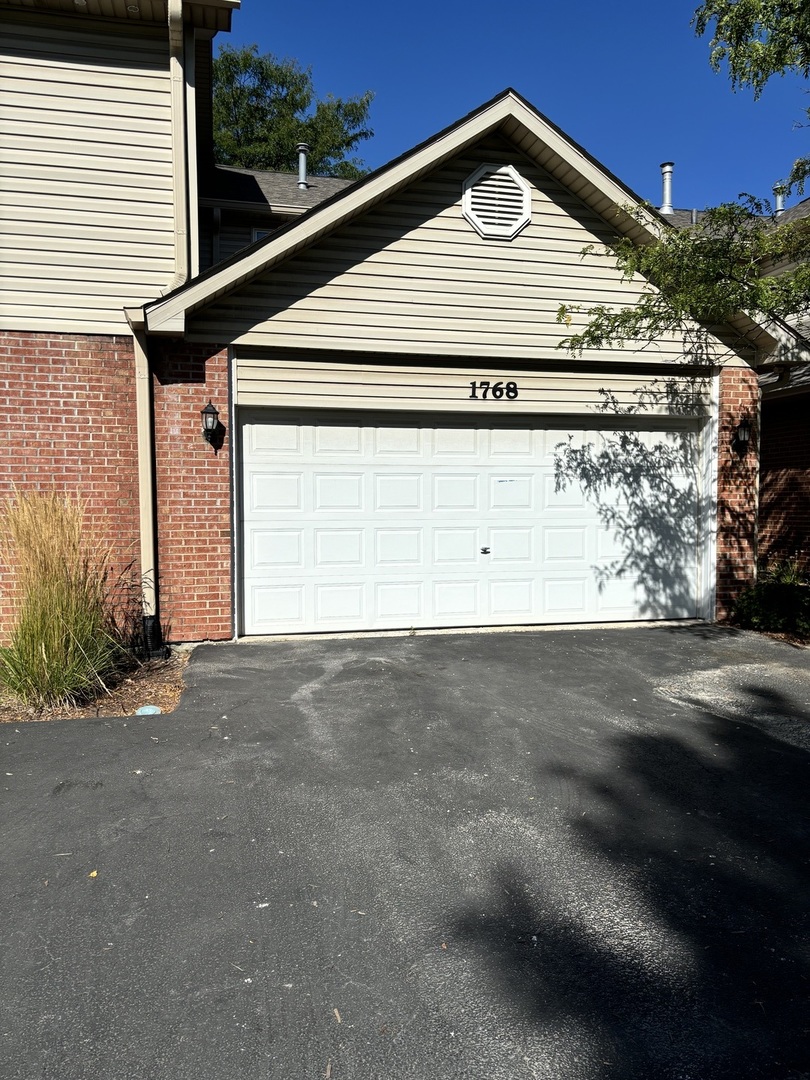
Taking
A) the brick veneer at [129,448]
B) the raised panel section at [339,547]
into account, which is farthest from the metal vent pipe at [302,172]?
the raised panel section at [339,547]

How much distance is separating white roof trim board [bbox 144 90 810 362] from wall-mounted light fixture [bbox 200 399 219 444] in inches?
31.0

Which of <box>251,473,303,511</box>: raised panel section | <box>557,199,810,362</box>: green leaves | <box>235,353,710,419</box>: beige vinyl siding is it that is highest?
<box>557,199,810,362</box>: green leaves

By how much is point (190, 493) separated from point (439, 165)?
445 centimetres

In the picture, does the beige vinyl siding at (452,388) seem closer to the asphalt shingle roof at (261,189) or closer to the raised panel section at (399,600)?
the raised panel section at (399,600)

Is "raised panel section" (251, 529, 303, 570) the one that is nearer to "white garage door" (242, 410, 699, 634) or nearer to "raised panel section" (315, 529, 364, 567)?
"white garage door" (242, 410, 699, 634)

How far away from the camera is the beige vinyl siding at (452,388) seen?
756 cm

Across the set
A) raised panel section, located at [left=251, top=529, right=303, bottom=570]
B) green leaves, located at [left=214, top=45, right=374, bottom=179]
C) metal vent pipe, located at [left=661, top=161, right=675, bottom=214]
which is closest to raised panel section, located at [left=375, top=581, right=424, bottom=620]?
raised panel section, located at [left=251, top=529, right=303, bottom=570]

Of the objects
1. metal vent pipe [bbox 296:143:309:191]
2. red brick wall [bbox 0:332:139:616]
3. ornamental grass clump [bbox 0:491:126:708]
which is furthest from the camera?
metal vent pipe [bbox 296:143:309:191]

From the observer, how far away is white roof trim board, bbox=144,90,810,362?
22.4 feet

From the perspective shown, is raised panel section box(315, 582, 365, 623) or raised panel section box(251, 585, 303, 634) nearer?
raised panel section box(251, 585, 303, 634)

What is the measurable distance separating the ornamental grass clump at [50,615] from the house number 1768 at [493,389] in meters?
4.41

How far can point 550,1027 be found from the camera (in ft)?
7.61

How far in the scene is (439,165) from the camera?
25.4 ft

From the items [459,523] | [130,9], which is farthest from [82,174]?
[459,523]
